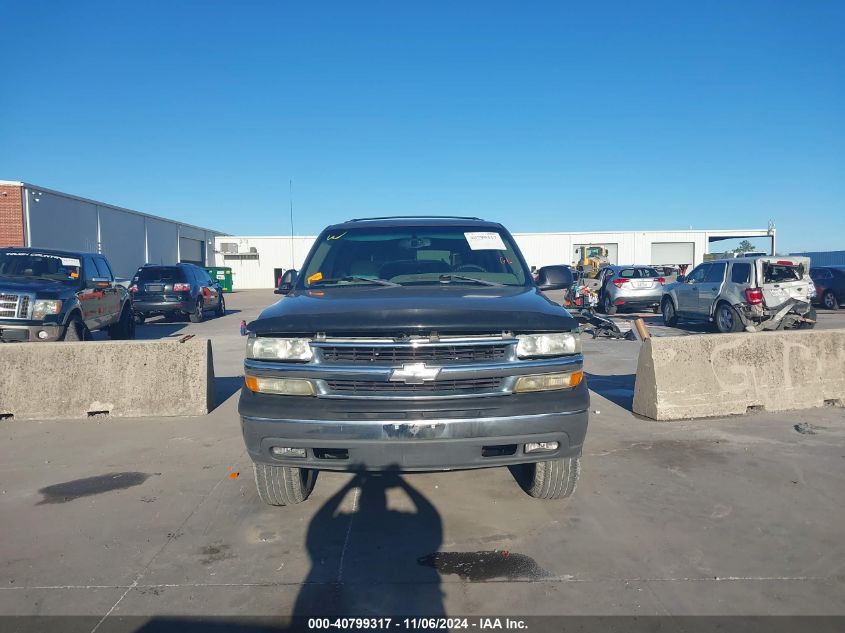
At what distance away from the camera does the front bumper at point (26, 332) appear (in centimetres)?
845

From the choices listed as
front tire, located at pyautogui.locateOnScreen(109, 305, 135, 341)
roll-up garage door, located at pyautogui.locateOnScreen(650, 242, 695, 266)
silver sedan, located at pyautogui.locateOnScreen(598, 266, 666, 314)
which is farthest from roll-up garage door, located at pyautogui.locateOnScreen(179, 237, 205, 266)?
silver sedan, located at pyautogui.locateOnScreen(598, 266, 666, 314)

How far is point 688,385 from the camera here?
19.9 feet

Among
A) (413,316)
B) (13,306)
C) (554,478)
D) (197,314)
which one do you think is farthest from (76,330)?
(554,478)

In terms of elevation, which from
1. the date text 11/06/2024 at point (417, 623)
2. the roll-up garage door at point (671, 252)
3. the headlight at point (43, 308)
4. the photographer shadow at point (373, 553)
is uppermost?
the roll-up garage door at point (671, 252)

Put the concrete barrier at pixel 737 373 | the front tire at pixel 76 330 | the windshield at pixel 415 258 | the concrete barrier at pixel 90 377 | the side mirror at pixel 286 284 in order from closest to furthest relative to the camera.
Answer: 1. the windshield at pixel 415 258
2. the side mirror at pixel 286 284
3. the concrete barrier at pixel 737 373
4. the concrete barrier at pixel 90 377
5. the front tire at pixel 76 330

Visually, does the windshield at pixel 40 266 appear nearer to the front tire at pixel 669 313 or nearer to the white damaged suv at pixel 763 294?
the white damaged suv at pixel 763 294

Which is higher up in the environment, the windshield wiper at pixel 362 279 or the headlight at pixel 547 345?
the windshield wiper at pixel 362 279

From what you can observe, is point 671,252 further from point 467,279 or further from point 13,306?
point 467,279

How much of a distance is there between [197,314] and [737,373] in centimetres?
1537

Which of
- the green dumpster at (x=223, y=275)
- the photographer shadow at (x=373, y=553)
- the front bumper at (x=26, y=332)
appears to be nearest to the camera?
the photographer shadow at (x=373, y=553)

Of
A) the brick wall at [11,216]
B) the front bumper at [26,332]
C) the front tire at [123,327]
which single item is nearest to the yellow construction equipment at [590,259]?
the front tire at [123,327]

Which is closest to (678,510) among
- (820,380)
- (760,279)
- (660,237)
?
(820,380)

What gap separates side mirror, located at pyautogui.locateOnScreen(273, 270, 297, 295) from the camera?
197 inches

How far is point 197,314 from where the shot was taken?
17766 millimetres
